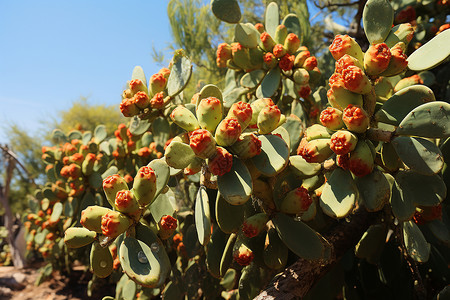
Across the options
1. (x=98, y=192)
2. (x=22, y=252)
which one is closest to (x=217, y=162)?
(x=98, y=192)

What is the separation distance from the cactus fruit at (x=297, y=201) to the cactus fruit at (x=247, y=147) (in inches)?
8.9

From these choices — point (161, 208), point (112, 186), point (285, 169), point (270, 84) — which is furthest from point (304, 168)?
point (270, 84)

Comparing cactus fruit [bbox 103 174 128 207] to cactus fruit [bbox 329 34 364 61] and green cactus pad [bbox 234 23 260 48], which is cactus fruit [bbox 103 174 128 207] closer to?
cactus fruit [bbox 329 34 364 61]

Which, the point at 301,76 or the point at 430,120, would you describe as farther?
the point at 301,76

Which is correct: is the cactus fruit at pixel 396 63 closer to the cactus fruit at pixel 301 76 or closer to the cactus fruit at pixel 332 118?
the cactus fruit at pixel 332 118

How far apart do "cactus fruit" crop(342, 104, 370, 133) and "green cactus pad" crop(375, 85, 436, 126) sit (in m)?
0.10

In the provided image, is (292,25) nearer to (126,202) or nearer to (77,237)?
(126,202)

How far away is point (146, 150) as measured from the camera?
248 cm

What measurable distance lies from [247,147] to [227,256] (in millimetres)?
554

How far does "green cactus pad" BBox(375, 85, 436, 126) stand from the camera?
1079mm

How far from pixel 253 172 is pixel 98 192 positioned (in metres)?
1.75

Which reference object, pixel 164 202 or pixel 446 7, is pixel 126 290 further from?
pixel 446 7

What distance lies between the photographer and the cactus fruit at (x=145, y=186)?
104cm

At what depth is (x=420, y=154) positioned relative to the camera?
1006mm
